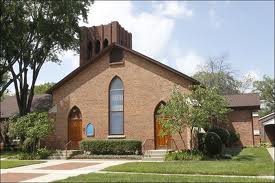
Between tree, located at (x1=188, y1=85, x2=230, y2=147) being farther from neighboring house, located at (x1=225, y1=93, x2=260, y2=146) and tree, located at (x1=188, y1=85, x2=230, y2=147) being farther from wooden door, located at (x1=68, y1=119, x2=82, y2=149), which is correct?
neighboring house, located at (x1=225, y1=93, x2=260, y2=146)

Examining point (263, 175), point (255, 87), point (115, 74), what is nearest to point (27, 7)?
point (115, 74)

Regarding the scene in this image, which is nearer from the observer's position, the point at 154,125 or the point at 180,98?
the point at 180,98

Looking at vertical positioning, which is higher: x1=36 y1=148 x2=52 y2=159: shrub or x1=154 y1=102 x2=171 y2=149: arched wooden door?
x1=154 y1=102 x2=171 y2=149: arched wooden door

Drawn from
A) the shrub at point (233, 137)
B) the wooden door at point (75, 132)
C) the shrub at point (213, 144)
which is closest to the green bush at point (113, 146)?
the wooden door at point (75, 132)

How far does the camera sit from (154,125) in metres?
27.2

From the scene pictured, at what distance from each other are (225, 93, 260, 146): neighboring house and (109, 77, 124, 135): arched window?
1118 centimetres

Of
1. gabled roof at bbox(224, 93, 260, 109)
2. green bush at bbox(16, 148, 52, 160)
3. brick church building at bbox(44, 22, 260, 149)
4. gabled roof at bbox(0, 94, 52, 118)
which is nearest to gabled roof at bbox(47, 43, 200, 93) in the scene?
brick church building at bbox(44, 22, 260, 149)

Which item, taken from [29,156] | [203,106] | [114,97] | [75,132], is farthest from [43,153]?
[203,106]

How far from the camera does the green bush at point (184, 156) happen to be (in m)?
21.8

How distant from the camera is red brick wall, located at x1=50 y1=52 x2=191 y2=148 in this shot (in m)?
27.3

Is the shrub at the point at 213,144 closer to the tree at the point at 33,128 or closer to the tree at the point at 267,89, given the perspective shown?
the tree at the point at 33,128

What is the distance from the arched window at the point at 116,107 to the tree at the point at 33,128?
467 cm

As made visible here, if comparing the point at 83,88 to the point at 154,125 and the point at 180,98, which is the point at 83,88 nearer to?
the point at 154,125

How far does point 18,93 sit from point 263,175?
27796mm
